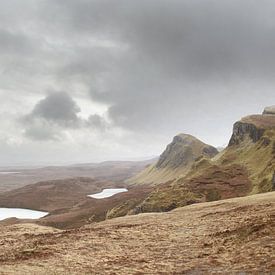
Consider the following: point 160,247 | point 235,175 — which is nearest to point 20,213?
point 235,175

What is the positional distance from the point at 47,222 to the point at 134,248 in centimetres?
9030

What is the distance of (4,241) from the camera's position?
3319 cm

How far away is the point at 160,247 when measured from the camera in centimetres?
2659

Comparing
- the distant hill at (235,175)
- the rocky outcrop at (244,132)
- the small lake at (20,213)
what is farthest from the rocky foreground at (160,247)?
the small lake at (20,213)

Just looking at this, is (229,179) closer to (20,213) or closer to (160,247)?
(160,247)

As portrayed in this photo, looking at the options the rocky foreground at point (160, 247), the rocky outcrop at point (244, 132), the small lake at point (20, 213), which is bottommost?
the small lake at point (20, 213)

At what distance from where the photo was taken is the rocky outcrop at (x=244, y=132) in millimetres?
110625

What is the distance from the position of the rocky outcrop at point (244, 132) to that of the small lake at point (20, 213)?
80.6m

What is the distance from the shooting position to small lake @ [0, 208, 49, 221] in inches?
5974

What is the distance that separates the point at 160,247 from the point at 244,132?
326ft

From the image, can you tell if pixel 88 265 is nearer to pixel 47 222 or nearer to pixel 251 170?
pixel 251 170

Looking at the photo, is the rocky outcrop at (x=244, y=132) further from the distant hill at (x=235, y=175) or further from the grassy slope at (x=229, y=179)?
the grassy slope at (x=229, y=179)

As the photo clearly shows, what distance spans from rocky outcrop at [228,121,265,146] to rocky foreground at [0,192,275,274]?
78.8m

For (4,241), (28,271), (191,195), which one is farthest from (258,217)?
(191,195)
